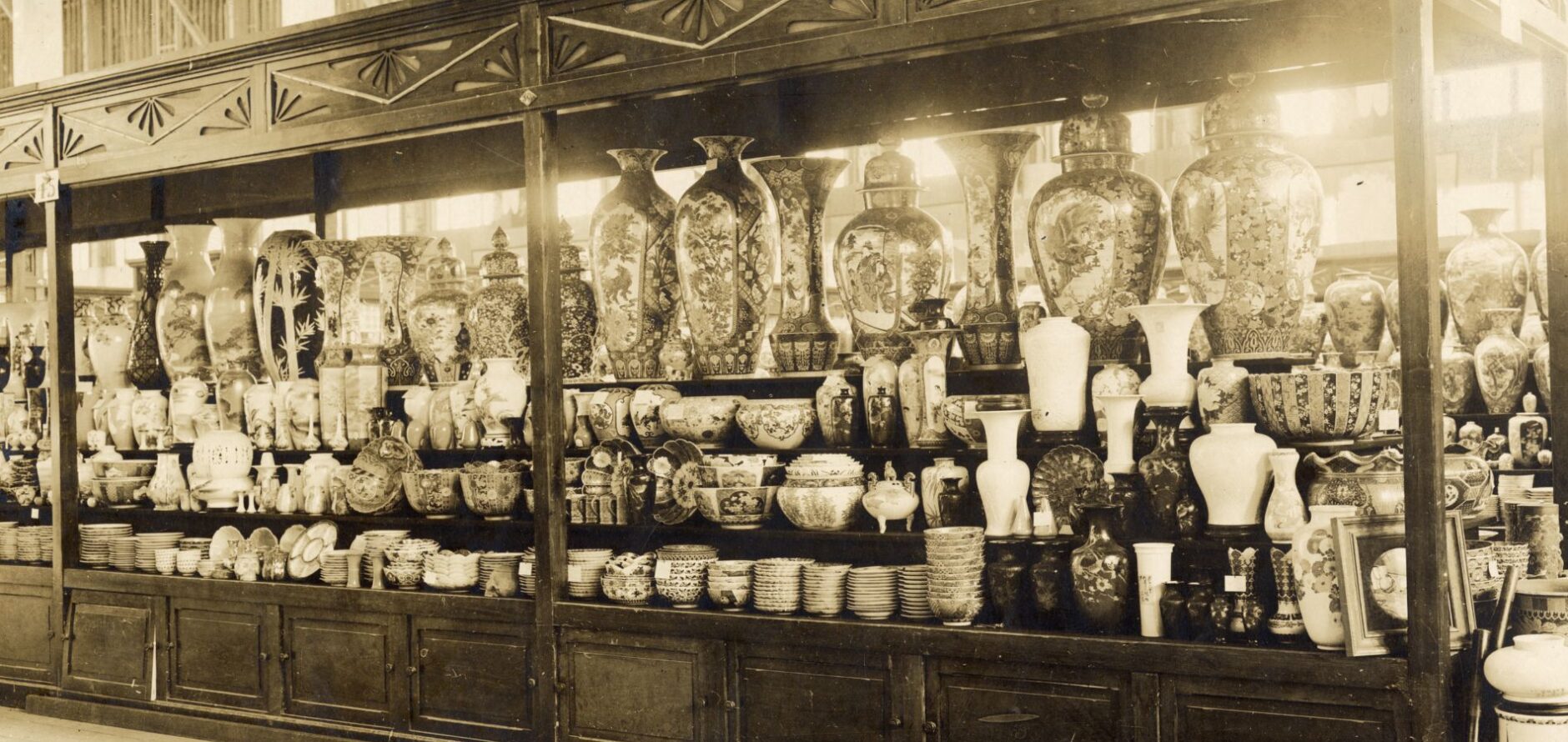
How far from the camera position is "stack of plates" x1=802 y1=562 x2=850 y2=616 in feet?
13.1

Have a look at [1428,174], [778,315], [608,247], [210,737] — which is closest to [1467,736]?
[1428,174]

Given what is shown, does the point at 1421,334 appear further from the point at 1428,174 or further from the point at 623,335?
the point at 623,335

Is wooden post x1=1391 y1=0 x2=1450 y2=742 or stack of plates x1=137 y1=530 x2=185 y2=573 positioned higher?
wooden post x1=1391 y1=0 x2=1450 y2=742

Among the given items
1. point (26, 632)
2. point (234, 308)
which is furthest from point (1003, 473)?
point (26, 632)

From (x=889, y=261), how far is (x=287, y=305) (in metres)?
2.74

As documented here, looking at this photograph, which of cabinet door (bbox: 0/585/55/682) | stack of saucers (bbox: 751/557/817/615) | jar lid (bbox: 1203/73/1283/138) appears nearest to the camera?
jar lid (bbox: 1203/73/1283/138)

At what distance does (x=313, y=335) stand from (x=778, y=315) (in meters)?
2.24

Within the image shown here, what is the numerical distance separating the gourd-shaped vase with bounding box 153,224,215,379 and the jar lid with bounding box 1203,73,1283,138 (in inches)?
166

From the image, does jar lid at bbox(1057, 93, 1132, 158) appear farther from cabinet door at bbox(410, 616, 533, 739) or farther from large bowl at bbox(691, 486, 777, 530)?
cabinet door at bbox(410, 616, 533, 739)

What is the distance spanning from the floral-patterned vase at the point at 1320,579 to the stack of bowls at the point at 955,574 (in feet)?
2.83

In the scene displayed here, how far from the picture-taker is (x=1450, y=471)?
11.9 ft

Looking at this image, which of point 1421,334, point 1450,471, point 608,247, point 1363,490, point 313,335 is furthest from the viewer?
point 313,335

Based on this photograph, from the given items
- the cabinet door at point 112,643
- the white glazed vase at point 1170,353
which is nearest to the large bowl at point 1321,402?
the white glazed vase at point 1170,353

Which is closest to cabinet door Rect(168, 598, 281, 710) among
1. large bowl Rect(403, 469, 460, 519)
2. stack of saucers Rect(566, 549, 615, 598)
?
large bowl Rect(403, 469, 460, 519)
